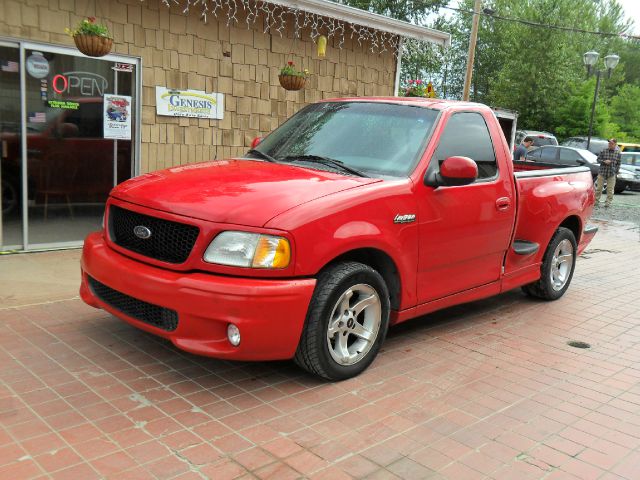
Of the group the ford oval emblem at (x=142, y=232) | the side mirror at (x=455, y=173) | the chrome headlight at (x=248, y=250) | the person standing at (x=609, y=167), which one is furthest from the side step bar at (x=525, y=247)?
the person standing at (x=609, y=167)

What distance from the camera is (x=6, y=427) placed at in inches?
129

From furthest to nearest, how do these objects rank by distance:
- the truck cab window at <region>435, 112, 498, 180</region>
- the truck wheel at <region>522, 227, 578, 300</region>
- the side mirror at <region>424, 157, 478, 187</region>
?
the truck wheel at <region>522, 227, 578, 300</region> → the truck cab window at <region>435, 112, 498, 180</region> → the side mirror at <region>424, 157, 478, 187</region>

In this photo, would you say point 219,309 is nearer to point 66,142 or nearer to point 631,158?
point 66,142

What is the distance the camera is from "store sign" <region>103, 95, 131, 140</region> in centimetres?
793

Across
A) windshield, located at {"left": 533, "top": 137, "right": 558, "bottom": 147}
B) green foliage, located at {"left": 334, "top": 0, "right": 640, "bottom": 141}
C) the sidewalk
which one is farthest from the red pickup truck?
green foliage, located at {"left": 334, "top": 0, "right": 640, "bottom": 141}

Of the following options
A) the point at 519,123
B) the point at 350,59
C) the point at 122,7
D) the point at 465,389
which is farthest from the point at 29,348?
the point at 519,123

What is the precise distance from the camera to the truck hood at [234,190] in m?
3.71

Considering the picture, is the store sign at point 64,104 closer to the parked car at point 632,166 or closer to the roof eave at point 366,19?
the roof eave at point 366,19

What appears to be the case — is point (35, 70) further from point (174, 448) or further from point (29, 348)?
point (174, 448)

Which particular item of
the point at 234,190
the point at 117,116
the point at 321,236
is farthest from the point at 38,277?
the point at 321,236

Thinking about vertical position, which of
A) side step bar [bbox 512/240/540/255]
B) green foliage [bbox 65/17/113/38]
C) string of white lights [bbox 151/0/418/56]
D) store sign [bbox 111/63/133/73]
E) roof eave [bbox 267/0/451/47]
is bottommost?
side step bar [bbox 512/240/540/255]

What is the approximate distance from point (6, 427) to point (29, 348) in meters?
1.21

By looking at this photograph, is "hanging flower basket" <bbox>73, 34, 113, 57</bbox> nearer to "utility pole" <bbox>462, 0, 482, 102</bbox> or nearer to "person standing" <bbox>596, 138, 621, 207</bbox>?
"utility pole" <bbox>462, 0, 482, 102</bbox>

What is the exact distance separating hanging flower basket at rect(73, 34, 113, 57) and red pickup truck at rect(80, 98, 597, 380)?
2.76 meters
